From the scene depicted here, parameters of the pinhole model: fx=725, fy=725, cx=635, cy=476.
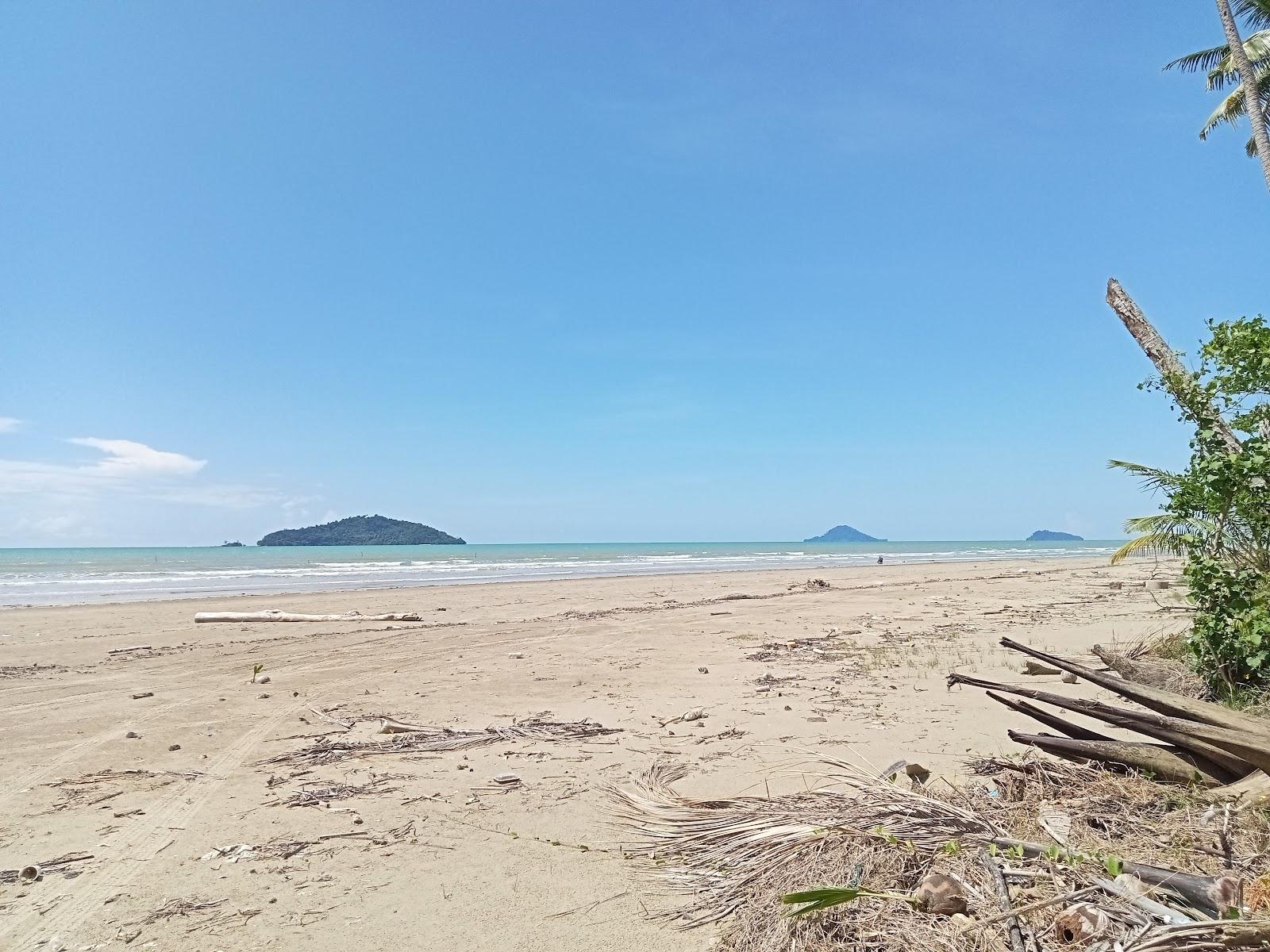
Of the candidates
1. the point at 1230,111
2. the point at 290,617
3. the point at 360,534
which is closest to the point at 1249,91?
the point at 1230,111

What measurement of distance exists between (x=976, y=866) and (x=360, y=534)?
150 metres

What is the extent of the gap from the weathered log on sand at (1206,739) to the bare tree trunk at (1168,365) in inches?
123

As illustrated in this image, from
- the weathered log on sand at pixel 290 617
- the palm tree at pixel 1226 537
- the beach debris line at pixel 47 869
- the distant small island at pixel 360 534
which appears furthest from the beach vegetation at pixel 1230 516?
the distant small island at pixel 360 534

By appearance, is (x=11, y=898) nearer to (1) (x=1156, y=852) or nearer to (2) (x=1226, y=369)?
(1) (x=1156, y=852)

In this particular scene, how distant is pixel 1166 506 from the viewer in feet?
20.1

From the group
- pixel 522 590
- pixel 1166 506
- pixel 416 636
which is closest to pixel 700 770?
pixel 1166 506

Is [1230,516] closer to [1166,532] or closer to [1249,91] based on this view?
[1166,532]

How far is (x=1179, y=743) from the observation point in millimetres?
3607

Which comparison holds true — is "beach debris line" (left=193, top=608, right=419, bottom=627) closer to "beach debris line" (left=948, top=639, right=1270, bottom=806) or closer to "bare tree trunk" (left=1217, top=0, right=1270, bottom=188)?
"beach debris line" (left=948, top=639, right=1270, bottom=806)

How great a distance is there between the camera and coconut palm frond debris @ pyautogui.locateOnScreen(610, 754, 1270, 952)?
2340 mm

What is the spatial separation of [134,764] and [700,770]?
467 cm

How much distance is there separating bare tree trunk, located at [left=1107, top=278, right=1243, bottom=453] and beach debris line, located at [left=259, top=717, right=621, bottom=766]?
562 cm

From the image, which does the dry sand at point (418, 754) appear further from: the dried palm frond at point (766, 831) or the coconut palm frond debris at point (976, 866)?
the coconut palm frond debris at point (976, 866)

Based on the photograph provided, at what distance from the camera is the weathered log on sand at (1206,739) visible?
10.8 ft
